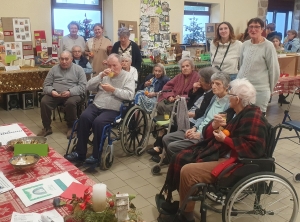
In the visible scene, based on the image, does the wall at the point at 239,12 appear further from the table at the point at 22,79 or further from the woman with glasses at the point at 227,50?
the table at the point at 22,79

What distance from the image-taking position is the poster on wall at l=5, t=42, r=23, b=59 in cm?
494

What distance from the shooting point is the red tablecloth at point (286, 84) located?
4781 millimetres

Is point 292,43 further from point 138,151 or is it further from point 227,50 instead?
point 138,151

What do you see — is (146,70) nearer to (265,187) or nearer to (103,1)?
(103,1)

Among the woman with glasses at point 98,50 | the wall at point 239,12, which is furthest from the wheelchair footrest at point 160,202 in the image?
the wall at point 239,12

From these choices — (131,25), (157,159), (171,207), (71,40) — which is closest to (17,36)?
(71,40)

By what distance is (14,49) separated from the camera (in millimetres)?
4988

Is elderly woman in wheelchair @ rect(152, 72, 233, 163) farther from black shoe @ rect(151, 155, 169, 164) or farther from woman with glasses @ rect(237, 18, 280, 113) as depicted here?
woman with glasses @ rect(237, 18, 280, 113)

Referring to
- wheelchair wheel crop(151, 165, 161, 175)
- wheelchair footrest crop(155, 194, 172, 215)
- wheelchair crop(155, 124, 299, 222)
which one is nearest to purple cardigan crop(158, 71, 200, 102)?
wheelchair wheel crop(151, 165, 161, 175)

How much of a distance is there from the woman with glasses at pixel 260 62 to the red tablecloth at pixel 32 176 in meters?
1.96

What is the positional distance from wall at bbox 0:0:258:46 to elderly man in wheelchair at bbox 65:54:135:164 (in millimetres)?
2344

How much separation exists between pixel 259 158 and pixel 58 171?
1.20 meters

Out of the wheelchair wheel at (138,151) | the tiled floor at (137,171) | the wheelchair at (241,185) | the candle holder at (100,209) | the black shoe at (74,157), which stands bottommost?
the tiled floor at (137,171)

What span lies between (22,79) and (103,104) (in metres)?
2.09
